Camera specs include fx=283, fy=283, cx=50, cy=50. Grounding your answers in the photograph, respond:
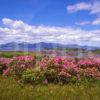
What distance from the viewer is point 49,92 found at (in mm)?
11164

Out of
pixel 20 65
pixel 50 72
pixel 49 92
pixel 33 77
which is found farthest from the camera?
pixel 20 65

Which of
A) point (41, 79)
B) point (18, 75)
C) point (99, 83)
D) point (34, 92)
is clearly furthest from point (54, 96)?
point (18, 75)

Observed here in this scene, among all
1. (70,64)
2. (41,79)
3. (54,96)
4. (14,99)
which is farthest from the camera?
(70,64)

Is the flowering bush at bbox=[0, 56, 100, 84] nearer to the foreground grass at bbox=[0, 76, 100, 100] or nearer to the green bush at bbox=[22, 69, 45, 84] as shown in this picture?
the green bush at bbox=[22, 69, 45, 84]

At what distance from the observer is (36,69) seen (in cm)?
1349

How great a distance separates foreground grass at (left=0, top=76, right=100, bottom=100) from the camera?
10.1 metres

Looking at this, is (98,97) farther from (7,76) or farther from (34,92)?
(7,76)

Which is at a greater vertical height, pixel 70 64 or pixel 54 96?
pixel 70 64

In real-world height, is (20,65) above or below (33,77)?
above

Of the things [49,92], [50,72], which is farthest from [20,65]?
[49,92]

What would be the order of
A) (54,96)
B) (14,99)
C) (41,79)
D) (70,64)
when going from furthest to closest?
(70,64) < (41,79) < (54,96) < (14,99)

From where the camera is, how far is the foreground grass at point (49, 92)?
1009 cm

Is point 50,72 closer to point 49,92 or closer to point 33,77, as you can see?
point 33,77

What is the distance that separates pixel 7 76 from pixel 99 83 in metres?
5.12
